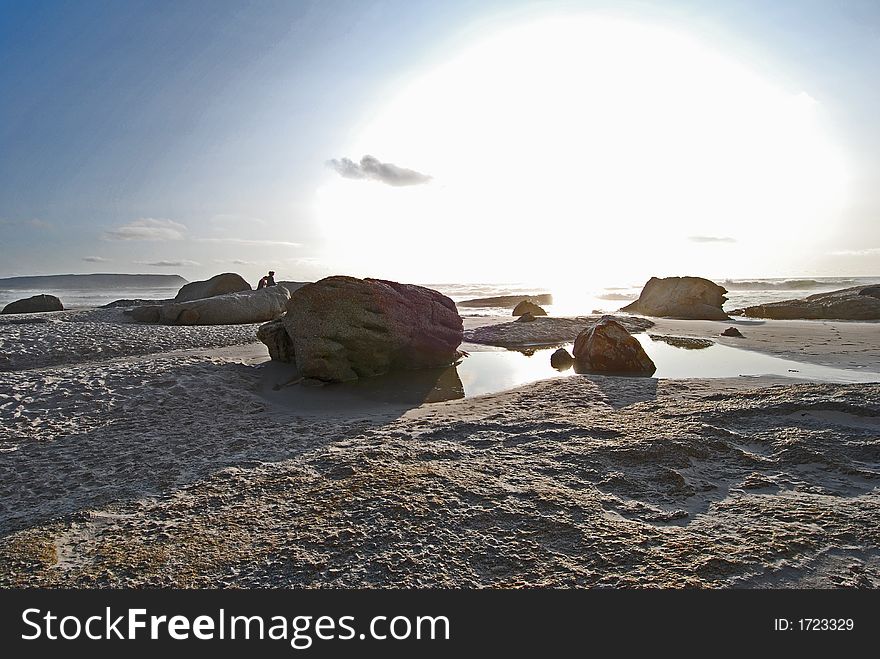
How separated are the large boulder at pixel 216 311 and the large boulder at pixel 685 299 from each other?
16.4m

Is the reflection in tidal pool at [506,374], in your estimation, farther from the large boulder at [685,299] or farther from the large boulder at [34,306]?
the large boulder at [34,306]

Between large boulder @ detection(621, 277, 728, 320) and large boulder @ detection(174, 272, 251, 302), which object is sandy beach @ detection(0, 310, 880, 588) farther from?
large boulder @ detection(621, 277, 728, 320)

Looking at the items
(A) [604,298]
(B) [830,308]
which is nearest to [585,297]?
(A) [604,298]

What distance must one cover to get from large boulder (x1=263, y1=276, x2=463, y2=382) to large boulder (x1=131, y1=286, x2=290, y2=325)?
7.57 metres

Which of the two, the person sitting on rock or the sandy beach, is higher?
the person sitting on rock

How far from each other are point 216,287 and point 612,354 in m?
16.8

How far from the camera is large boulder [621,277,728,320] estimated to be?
61.6 feet

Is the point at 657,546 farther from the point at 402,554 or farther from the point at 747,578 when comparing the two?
the point at 402,554

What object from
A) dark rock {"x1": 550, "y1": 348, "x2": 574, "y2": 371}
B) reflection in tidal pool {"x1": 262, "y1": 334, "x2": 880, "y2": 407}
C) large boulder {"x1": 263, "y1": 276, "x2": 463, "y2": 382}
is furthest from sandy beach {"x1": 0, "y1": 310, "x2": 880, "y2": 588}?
dark rock {"x1": 550, "y1": 348, "x2": 574, "y2": 371}

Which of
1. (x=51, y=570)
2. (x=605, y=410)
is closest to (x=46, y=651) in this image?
(x=51, y=570)

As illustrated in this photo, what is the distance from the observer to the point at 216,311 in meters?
14.5

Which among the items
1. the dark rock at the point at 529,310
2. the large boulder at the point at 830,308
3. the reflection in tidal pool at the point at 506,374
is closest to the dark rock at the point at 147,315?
the reflection in tidal pool at the point at 506,374

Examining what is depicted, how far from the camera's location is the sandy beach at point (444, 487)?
224 cm

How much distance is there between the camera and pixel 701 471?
3.33 metres
